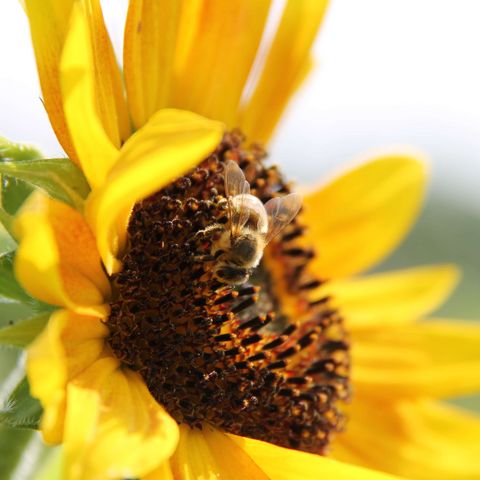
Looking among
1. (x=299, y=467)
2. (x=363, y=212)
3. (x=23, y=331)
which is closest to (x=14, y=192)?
(x=23, y=331)

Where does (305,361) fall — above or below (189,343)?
below

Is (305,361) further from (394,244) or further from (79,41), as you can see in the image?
(79,41)

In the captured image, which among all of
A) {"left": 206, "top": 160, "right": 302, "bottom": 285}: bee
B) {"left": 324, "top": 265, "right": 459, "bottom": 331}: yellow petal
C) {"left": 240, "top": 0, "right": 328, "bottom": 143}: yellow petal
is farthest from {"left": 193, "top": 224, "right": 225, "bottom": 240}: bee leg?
{"left": 324, "top": 265, "right": 459, "bottom": 331}: yellow petal

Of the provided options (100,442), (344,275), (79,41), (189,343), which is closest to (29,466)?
(189,343)

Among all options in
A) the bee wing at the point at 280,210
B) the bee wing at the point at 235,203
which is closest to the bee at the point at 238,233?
the bee wing at the point at 235,203

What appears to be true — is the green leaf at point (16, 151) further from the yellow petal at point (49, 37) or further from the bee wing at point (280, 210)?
the bee wing at point (280, 210)

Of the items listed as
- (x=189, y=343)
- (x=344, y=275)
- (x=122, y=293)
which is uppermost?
(x=122, y=293)
